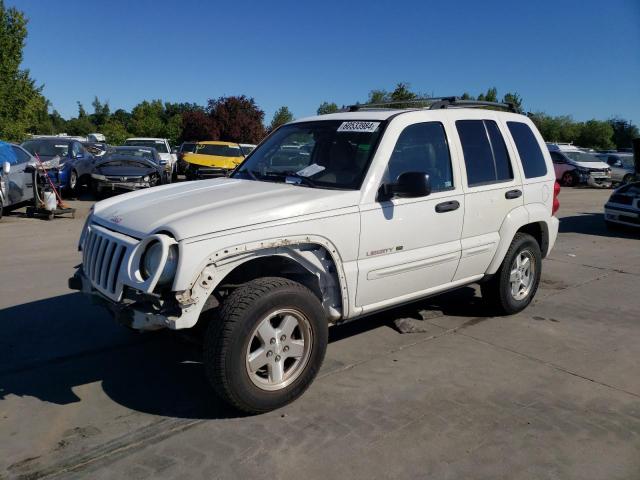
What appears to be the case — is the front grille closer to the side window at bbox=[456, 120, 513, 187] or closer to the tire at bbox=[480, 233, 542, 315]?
the side window at bbox=[456, 120, 513, 187]

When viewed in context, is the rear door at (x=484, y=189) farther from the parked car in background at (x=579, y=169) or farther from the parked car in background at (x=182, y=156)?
the parked car in background at (x=579, y=169)

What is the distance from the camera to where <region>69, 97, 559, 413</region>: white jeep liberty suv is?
317 centimetres

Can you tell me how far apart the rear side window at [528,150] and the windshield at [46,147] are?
12.1 meters

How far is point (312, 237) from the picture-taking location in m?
3.54

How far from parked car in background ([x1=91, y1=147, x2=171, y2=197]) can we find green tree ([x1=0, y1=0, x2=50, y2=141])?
838 centimetres

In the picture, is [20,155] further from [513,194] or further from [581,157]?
[581,157]

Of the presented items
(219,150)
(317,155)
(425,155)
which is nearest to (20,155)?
(219,150)

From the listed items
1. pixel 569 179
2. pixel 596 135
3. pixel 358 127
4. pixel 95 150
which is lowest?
pixel 569 179

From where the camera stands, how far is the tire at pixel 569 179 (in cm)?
2427

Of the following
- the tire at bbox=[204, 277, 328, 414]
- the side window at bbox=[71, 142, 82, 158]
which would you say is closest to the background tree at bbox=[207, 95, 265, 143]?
the side window at bbox=[71, 142, 82, 158]

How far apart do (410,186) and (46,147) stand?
1324 cm

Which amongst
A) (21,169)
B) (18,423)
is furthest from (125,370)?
(21,169)

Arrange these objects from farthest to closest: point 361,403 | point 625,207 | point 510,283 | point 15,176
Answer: point 15,176, point 625,207, point 510,283, point 361,403

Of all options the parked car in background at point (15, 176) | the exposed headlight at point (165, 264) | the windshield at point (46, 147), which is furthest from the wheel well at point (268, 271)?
the windshield at point (46, 147)
